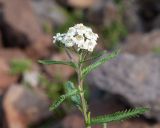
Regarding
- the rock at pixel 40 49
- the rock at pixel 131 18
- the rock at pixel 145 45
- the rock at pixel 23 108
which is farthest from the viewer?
the rock at pixel 131 18

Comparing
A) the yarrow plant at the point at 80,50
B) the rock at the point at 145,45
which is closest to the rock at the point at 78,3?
the rock at the point at 145,45

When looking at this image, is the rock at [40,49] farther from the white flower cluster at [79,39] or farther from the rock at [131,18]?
the white flower cluster at [79,39]

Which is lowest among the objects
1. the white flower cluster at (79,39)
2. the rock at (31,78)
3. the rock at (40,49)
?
the white flower cluster at (79,39)

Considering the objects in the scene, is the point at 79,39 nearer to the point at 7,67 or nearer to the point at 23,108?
the point at 23,108

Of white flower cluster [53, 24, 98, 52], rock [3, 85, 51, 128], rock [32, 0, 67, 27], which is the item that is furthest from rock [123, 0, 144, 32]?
white flower cluster [53, 24, 98, 52]

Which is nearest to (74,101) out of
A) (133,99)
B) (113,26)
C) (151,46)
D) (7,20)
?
(133,99)

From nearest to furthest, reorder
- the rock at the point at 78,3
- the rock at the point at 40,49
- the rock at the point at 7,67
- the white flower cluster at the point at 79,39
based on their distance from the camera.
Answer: the white flower cluster at the point at 79,39
the rock at the point at 7,67
the rock at the point at 40,49
the rock at the point at 78,3

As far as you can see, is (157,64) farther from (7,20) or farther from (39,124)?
(7,20)
